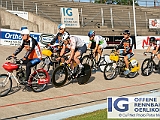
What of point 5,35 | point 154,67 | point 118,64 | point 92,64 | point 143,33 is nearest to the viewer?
point 118,64

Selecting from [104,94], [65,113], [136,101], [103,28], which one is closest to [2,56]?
[104,94]

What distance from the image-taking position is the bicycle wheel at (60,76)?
872 centimetres

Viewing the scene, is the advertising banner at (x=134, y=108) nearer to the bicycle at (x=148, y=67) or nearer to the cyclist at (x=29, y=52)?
the cyclist at (x=29, y=52)

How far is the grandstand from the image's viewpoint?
93.2ft

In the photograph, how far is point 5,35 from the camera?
65.0 feet

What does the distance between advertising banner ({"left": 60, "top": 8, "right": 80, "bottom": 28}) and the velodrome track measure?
1727 cm

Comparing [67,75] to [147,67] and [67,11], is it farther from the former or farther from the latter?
[67,11]

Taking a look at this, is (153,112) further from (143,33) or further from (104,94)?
(143,33)

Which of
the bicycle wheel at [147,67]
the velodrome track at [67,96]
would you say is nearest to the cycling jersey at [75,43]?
the velodrome track at [67,96]

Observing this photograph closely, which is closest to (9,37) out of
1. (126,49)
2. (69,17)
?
(69,17)

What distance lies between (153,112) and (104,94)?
3.03 meters

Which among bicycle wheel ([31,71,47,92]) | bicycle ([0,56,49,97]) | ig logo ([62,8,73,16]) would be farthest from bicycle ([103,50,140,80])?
ig logo ([62,8,73,16])

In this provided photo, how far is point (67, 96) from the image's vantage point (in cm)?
827

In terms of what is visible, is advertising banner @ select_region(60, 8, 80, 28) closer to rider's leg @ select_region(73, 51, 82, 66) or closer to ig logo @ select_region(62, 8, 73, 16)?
ig logo @ select_region(62, 8, 73, 16)
